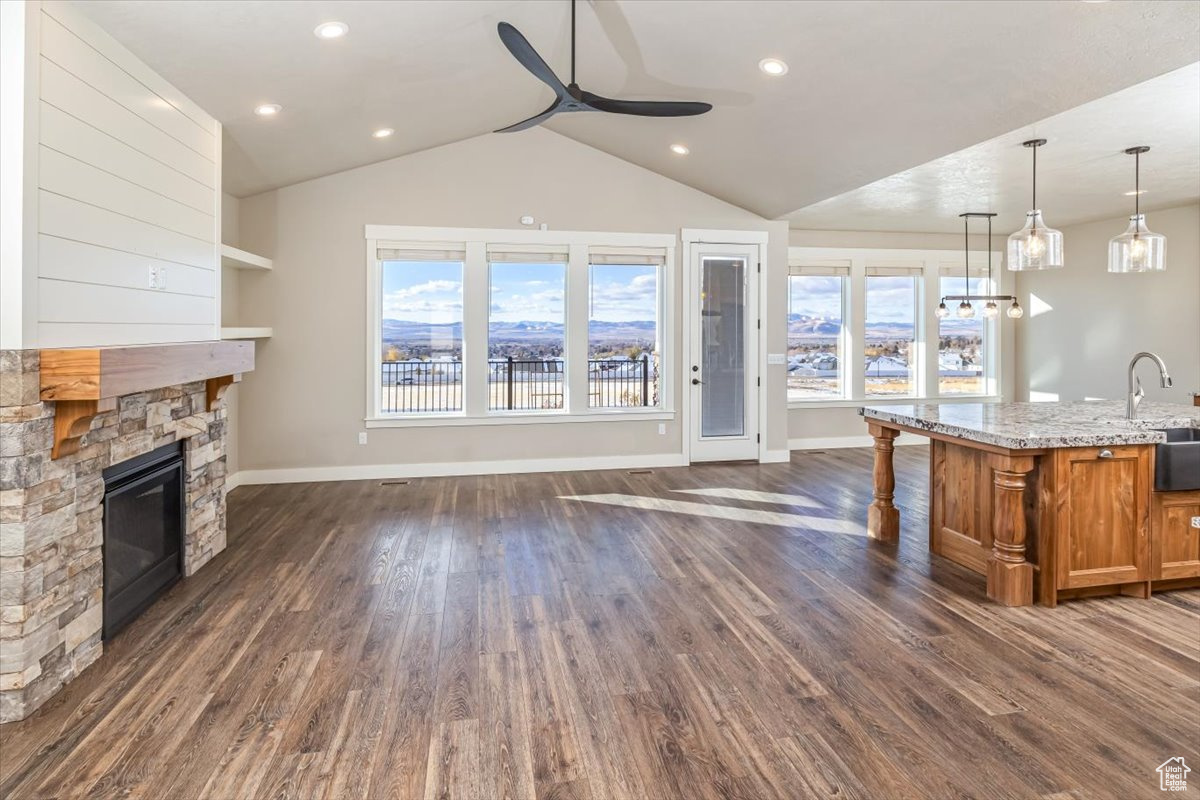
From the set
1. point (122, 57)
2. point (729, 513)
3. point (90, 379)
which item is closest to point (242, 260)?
point (122, 57)

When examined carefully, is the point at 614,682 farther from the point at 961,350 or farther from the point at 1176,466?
the point at 961,350

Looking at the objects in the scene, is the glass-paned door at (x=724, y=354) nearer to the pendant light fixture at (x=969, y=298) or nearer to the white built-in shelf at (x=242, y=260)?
Result: the pendant light fixture at (x=969, y=298)

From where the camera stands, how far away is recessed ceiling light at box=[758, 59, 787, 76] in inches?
158

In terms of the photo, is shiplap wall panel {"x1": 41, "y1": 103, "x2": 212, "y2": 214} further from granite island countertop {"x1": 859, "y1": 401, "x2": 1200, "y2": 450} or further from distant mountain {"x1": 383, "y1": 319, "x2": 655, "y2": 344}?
granite island countertop {"x1": 859, "y1": 401, "x2": 1200, "y2": 450}

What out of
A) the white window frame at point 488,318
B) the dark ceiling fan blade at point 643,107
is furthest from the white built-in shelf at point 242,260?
the dark ceiling fan blade at point 643,107

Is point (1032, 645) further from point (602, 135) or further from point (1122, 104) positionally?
point (602, 135)

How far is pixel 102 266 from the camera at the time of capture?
2846 mm

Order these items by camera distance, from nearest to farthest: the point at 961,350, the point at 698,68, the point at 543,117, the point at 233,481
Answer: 1. the point at 543,117
2. the point at 698,68
3. the point at 233,481
4. the point at 961,350

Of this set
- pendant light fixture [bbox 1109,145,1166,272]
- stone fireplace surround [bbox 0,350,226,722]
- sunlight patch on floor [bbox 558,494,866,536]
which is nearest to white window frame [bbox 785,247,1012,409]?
sunlight patch on floor [bbox 558,494,866,536]

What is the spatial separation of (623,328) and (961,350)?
4.70 metres

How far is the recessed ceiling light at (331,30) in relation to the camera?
136 inches

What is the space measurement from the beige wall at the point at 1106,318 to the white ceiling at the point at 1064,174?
40 cm
